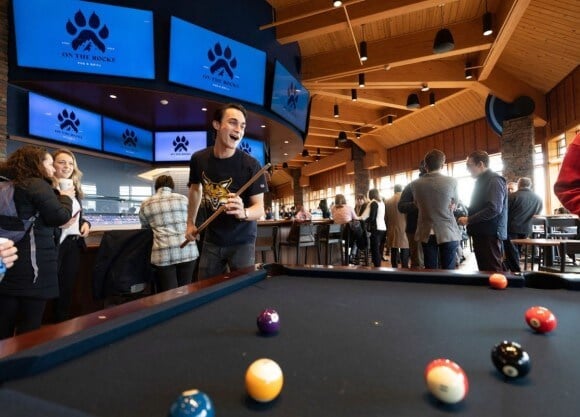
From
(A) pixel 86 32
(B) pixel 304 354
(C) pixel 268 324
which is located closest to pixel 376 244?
(A) pixel 86 32

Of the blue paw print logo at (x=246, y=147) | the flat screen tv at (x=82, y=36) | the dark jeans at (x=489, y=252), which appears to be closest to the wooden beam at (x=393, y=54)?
the blue paw print logo at (x=246, y=147)

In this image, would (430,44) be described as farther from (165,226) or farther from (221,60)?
(165,226)

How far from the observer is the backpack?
1.91 meters

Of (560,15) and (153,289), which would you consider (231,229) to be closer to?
(153,289)

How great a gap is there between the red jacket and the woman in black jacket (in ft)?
Result: 9.05

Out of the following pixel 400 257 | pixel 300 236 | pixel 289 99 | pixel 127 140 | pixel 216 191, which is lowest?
pixel 400 257

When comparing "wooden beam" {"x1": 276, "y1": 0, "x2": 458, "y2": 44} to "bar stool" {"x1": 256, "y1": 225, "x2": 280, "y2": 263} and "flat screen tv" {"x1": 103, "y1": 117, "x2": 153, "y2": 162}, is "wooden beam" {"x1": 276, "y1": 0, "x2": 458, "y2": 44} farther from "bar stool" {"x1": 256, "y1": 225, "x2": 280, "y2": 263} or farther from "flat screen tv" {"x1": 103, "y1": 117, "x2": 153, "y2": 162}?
"bar stool" {"x1": 256, "y1": 225, "x2": 280, "y2": 263}

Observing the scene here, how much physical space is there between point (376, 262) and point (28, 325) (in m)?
5.28

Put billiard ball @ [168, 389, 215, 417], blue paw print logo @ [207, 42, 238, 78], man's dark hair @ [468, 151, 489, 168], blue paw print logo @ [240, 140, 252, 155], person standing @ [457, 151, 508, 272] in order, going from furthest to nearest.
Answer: blue paw print logo @ [240, 140, 252, 155] < blue paw print logo @ [207, 42, 238, 78] < man's dark hair @ [468, 151, 489, 168] < person standing @ [457, 151, 508, 272] < billiard ball @ [168, 389, 215, 417]

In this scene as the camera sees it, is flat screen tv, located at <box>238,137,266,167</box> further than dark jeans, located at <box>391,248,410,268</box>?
Yes

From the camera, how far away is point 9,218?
1926 millimetres

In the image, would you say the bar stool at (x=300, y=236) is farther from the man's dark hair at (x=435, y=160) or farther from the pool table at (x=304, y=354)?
the pool table at (x=304, y=354)

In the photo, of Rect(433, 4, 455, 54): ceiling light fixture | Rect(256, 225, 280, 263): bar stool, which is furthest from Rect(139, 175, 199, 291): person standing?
Rect(433, 4, 455, 54): ceiling light fixture

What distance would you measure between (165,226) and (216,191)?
3.54ft
